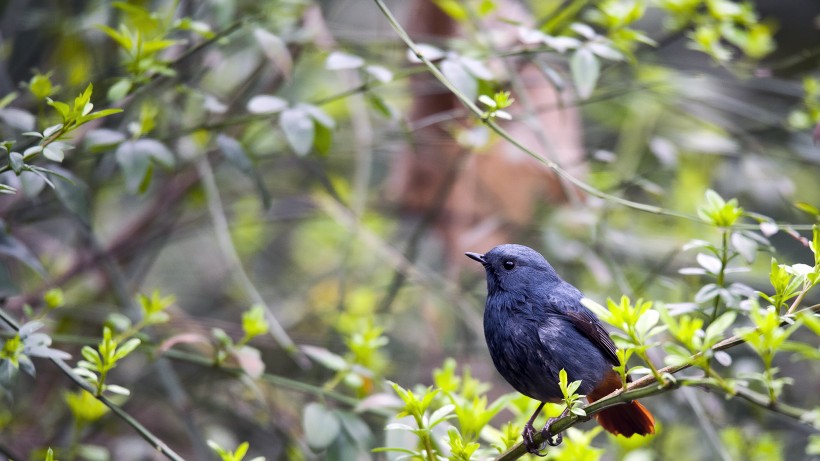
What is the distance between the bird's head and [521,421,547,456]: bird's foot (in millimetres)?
360

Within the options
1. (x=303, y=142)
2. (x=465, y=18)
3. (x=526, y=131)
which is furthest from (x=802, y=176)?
(x=303, y=142)

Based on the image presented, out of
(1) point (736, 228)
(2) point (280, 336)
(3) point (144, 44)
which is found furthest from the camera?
(2) point (280, 336)

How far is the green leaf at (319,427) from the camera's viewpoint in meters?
2.41

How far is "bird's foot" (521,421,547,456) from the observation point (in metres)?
2.06

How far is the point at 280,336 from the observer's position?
2.87 meters

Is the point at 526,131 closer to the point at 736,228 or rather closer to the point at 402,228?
the point at 402,228

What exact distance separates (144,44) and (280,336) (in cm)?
104

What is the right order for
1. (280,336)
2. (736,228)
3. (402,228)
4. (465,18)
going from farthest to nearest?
(402,228), (465,18), (280,336), (736,228)

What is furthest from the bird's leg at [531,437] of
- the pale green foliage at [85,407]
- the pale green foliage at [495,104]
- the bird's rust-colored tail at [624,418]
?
the pale green foliage at [85,407]

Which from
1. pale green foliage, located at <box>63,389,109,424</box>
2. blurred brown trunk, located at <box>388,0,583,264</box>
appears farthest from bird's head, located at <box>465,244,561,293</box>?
blurred brown trunk, located at <box>388,0,583,264</box>

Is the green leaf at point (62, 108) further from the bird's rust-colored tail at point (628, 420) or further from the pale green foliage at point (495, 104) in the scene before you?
the bird's rust-colored tail at point (628, 420)

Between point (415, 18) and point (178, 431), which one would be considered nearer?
point (178, 431)

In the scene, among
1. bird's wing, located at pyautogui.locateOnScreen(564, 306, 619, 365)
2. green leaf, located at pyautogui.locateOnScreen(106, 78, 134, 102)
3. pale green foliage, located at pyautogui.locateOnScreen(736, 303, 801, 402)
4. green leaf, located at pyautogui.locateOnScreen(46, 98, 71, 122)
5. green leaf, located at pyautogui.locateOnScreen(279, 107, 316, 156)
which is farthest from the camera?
green leaf, located at pyautogui.locateOnScreen(279, 107, 316, 156)

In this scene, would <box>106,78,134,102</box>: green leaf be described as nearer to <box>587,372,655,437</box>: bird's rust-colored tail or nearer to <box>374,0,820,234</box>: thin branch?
<box>374,0,820,234</box>: thin branch
